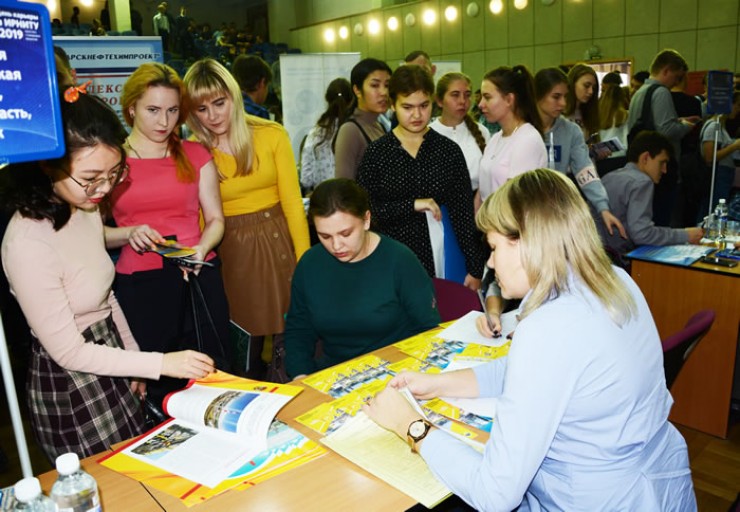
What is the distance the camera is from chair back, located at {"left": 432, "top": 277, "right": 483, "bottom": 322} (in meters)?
2.44

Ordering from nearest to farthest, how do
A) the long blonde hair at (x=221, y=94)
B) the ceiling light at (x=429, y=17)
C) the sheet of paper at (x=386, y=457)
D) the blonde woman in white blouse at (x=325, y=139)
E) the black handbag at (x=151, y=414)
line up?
the sheet of paper at (x=386, y=457) → the black handbag at (x=151, y=414) → the long blonde hair at (x=221, y=94) → the blonde woman in white blouse at (x=325, y=139) → the ceiling light at (x=429, y=17)

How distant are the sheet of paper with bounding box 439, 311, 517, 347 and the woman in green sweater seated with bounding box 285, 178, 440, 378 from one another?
91 millimetres

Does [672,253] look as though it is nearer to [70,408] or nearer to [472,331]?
[472,331]

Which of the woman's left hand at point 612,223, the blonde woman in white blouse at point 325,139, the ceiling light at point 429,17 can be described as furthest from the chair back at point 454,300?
the ceiling light at point 429,17

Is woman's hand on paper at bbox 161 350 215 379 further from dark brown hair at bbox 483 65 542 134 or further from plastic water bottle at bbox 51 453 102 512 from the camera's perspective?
dark brown hair at bbox 483 65 542 134

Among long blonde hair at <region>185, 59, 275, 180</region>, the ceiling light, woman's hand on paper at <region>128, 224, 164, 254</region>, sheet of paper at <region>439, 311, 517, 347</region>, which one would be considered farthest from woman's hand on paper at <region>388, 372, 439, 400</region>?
the ceiling light

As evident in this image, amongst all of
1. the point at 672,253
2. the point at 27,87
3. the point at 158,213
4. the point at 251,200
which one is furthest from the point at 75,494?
the point at 672,253

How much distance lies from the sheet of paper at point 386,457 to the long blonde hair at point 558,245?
17.1 inches

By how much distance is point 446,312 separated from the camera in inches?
98.4

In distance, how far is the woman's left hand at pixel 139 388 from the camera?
6.81 feet

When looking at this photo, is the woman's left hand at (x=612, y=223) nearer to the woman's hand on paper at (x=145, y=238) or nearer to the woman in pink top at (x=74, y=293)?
the woman's hand on paper at (x=145, y=238)

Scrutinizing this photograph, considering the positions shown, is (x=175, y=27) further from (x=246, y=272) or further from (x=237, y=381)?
(x=237, y=381)

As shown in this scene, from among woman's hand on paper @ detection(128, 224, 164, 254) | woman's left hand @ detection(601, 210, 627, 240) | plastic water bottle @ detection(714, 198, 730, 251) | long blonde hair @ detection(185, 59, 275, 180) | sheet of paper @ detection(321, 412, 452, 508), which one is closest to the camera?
sheet of paper @ detection(321, 412, 452, 508)

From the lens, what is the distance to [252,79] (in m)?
4.07
